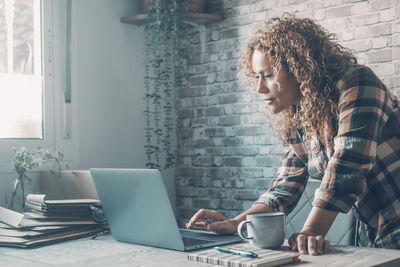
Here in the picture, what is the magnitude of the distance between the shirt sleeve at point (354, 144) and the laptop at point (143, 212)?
32cm

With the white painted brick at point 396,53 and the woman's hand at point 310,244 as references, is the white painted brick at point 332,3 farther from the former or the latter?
the woman's hand at point 310,244

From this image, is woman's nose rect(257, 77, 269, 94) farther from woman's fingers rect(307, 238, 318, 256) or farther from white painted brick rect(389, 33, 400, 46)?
white painted brick rect(389, 33, 400, 46)

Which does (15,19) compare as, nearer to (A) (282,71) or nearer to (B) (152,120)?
(B) (152,120)

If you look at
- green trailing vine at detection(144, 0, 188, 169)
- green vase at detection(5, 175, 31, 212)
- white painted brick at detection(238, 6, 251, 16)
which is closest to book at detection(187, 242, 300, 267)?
green vase at detection(5, 175, 31, 212)

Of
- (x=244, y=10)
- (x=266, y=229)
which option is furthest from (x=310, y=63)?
(x=244, y=10)

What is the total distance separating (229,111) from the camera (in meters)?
3.38

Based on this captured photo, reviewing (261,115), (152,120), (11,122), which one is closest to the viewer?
(11,122)

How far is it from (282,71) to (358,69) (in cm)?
24

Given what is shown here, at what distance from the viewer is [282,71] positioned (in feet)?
5.65

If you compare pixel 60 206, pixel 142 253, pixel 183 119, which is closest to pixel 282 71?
pixel 142 253

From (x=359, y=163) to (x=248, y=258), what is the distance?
0.43 m

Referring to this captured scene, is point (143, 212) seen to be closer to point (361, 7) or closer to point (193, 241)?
point (193, 241)

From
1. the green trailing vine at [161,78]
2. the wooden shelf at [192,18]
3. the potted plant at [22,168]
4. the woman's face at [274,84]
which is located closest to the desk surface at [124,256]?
the woman's face at [274,84]

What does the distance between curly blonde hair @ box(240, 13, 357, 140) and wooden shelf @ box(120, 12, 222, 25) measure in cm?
160
